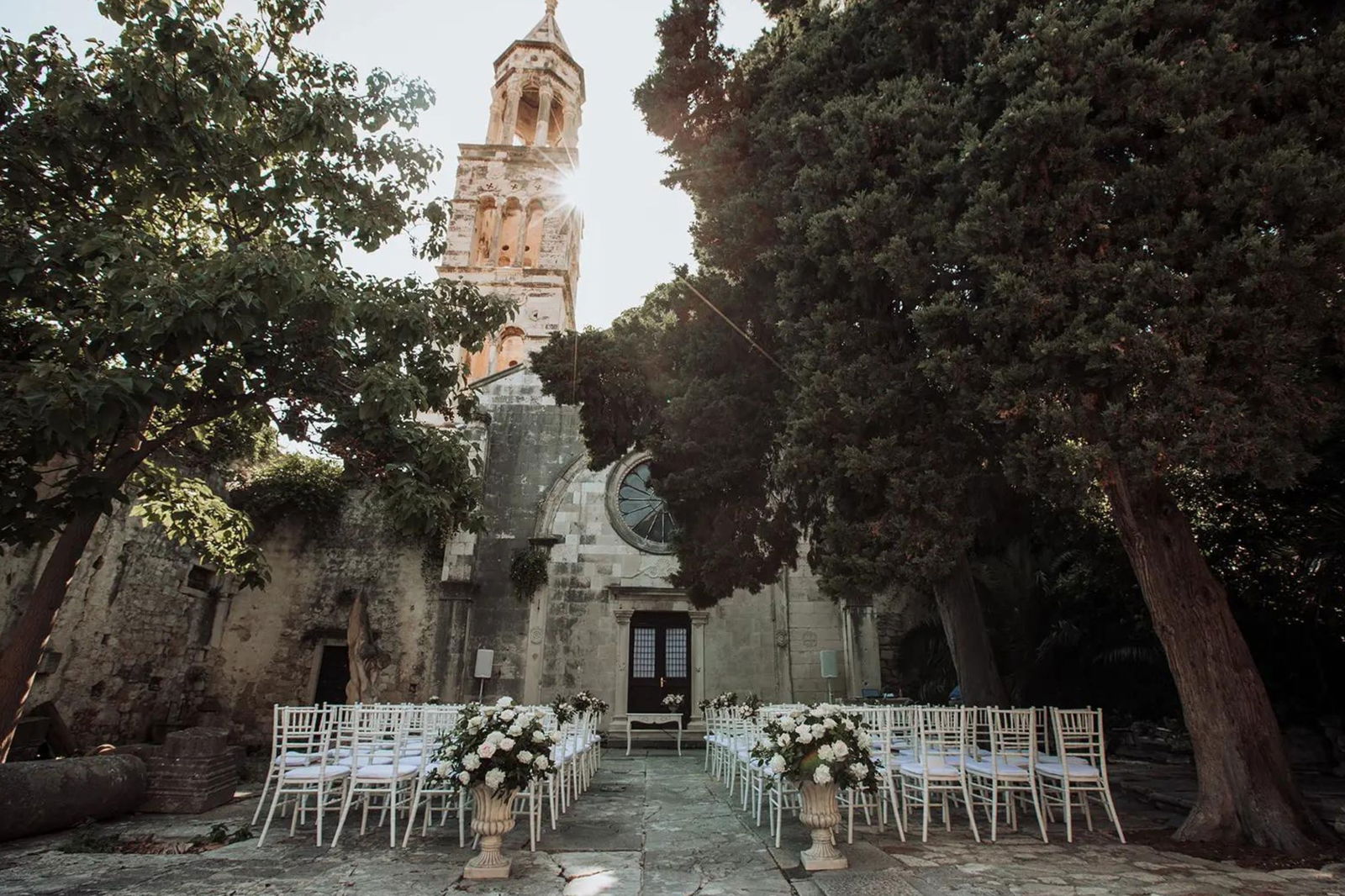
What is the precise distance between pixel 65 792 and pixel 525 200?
20.6 metres

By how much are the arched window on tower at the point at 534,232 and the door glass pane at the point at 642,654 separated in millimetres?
13898

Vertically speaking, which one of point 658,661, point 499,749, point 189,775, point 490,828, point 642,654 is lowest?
point 189,775

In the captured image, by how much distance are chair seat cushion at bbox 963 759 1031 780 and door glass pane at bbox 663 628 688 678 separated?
8002mm

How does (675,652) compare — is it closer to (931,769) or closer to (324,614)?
(324,614)

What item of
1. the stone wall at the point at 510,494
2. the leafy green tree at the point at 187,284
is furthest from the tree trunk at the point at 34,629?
the stone wall at the point at 510,494

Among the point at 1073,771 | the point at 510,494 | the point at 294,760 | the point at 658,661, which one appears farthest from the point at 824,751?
the point at 510,494

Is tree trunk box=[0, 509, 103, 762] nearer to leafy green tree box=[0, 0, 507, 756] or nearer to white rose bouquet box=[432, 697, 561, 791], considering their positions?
leafy green tree box=[0, 0, 507, 756]

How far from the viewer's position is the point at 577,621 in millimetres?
13234

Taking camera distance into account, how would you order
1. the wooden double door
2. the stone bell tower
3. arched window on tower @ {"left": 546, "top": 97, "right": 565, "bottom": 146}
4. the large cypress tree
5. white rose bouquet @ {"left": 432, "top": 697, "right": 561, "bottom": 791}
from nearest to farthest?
1. white rose bouquet @ {"left": 432, "top": 697, "right": 561, "bottom": 791}
2. the large cypress tree
3. the wooden double door
4. the stone bell tower
5. arched window on tower @ {"left": 546, "top": 97, "right": 565, "bottom": 146}

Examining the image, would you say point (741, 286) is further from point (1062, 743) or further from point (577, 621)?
point (577, 621)

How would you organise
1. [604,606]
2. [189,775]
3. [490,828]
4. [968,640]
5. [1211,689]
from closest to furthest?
[490,828]
[1211,689]
[189,775]
[968,640]
[604,606]

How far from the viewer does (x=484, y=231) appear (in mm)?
22734

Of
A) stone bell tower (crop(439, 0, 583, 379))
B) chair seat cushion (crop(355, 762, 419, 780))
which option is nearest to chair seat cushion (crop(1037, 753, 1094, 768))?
chair seat cushion (crop(355, 762, 419, 780))

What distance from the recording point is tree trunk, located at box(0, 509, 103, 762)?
5.25m
